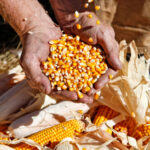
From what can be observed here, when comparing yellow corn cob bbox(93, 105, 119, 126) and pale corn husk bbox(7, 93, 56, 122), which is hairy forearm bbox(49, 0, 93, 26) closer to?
pale corn husk bbox(7, 93, 56, 122)

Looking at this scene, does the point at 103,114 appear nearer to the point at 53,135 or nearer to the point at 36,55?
the point at 53,135

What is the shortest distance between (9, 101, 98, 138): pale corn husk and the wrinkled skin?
0.20 m

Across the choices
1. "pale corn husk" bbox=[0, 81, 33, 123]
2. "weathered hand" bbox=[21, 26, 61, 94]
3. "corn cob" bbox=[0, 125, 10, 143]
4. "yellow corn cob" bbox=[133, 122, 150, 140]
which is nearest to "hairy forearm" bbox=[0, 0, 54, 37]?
"weathered hand" bbox=[21, 26, 61, 94]

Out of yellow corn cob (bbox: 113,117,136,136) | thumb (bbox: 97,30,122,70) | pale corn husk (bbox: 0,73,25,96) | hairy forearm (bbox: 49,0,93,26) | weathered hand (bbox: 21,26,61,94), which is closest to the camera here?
weathered hand (bbox: 21,26,61,94)

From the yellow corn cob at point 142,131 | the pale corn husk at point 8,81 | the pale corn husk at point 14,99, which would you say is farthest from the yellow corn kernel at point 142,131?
the pale corn husk at point 8,81

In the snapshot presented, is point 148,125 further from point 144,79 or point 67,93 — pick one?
point 67,93

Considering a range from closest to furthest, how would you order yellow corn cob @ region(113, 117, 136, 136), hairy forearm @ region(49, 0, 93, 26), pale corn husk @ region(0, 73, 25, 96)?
1. yellow corn cob @ region(113, 117, 136, 136)
2. hairy forearm @ region(49, 0, 93, 26)
3. pale corn husk @ region(0, 73, 25, 96)

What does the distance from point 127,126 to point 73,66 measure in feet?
2.24

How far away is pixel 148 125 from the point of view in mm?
1757

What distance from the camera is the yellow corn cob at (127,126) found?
1830 mm

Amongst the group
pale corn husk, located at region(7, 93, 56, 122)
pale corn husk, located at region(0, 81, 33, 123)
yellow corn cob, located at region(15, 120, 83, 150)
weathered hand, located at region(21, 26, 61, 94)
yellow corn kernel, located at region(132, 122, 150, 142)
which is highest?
weathered hand, located at region(21, 26, 61, 94)

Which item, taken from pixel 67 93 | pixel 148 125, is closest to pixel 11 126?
pixel 67 93

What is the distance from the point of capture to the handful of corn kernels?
167cm

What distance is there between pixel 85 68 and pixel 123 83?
13.2 inches
